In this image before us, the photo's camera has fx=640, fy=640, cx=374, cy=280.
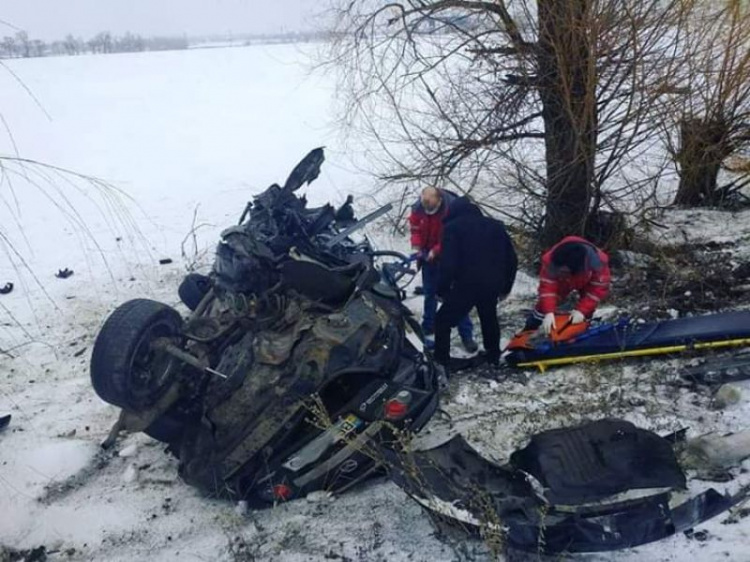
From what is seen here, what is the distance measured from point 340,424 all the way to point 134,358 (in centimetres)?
138

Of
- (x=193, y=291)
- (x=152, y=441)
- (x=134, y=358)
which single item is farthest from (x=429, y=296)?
(x=134, y=358)

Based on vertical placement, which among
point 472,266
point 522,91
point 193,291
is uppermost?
point 522,91

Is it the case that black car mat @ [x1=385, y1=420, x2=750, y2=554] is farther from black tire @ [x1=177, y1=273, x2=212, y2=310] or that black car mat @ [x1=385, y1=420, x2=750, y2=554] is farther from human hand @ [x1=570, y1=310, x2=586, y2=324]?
black tire @ [x1=177, y1=273, x2=212, y2=310]

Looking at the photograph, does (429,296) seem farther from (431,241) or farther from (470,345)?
(470,345)

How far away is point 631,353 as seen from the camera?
17.9 ft

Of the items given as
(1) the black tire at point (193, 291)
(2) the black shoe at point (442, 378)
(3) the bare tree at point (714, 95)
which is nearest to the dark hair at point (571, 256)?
(2) the black shoe at point (442, 378)

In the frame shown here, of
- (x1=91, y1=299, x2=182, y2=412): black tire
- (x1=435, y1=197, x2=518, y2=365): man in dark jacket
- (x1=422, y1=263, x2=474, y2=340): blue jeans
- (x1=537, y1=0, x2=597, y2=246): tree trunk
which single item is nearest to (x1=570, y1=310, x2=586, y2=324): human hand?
(x1=435, y1=197, x2=518, y2=365): man in dark jacket

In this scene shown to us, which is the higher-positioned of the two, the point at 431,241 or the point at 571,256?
the point at 571,256

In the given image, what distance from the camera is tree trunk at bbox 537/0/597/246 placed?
276 inches

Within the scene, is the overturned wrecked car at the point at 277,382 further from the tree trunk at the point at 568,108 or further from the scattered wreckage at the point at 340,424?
the tree trunk at the point at 568,108

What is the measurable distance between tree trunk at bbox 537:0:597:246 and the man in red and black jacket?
7.43 ft

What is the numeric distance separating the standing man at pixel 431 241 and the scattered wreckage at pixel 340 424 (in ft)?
4.64

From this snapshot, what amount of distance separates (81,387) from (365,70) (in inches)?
217

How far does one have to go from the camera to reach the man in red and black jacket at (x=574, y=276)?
5512 mm
